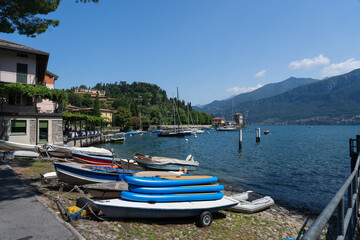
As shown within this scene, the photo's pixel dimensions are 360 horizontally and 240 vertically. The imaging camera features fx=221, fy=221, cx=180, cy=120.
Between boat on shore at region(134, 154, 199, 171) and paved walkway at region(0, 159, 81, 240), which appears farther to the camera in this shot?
boat on shore at region(134, 154, 199, 171)

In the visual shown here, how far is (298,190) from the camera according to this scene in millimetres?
17719

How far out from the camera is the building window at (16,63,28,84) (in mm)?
26562

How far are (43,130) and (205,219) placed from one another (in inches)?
1015

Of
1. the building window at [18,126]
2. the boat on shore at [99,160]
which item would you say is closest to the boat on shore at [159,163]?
the boat on shore at [99,160]

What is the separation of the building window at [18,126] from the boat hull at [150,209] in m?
23.6

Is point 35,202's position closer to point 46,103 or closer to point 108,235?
point 108,235

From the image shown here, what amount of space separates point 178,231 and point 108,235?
2554 mm

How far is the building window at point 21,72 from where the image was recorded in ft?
87.1

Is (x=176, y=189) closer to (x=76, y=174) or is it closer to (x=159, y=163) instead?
(x=76, y=174)

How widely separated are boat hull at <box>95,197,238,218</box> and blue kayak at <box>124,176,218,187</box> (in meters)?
0.73

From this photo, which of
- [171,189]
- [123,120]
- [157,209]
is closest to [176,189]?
[171,189]

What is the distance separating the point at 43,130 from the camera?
2725cm

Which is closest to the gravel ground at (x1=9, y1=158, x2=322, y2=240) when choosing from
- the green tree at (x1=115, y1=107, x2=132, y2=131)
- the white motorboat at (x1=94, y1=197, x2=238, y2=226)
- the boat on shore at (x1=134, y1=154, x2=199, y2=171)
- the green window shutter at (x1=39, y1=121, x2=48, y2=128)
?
the white motorboat at (x1=94, y1=197, x2=238, y2=226)

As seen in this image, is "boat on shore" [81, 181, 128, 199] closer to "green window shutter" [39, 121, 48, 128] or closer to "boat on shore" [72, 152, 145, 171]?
"boat on shore" [72, 152, 145, 171]
